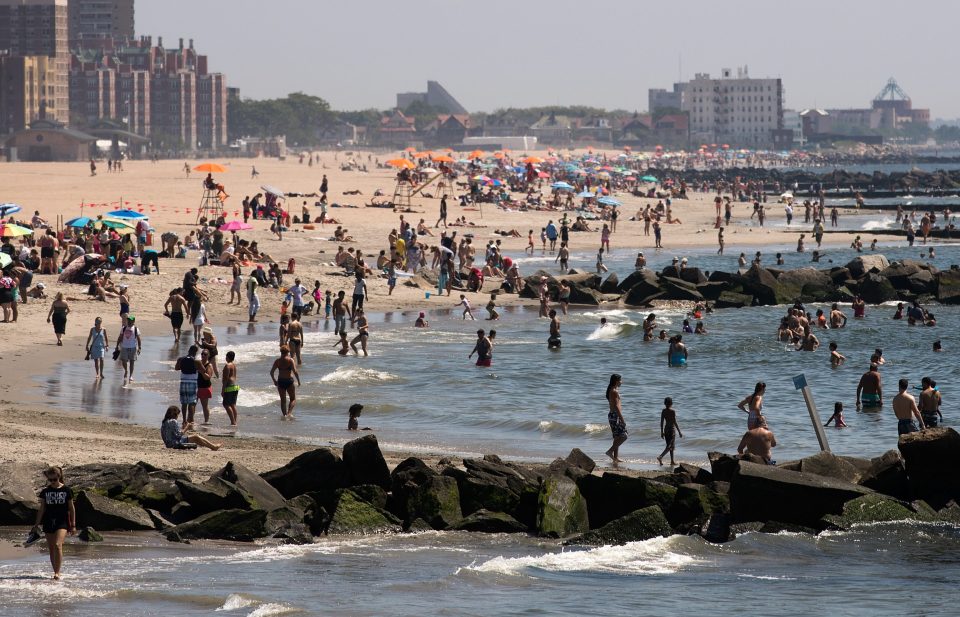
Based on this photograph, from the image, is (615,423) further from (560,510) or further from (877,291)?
(877,291)

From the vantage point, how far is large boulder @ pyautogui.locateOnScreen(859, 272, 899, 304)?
1409 inches

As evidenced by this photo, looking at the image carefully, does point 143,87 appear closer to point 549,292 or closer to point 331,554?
point 549,292

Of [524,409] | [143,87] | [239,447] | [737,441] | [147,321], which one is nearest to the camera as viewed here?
[239,447]

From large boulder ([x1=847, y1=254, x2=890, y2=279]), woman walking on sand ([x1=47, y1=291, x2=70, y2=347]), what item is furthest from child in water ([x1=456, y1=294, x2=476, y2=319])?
large boulder ([x1=847, y1=254, x2=890, y2=279])

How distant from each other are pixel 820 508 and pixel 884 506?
2.21 ft

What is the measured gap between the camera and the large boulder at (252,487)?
13.0 meters

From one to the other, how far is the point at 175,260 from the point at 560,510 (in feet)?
77.7

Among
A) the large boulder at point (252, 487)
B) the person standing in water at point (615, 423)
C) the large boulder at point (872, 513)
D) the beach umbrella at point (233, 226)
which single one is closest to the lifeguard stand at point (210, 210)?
the beach umbrella at point (233, 226)

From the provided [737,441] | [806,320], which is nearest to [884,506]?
[737,441]

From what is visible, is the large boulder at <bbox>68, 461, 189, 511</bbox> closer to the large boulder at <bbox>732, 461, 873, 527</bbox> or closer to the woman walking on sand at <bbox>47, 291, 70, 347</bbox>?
the large boulder at <bbox>732, 461, 873, 527</bbox>

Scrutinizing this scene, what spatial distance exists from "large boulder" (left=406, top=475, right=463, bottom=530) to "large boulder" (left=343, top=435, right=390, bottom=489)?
0.54 metres

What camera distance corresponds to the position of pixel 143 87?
180 metres

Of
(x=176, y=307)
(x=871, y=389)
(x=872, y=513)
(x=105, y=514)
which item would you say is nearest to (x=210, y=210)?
(x=176, y=307)

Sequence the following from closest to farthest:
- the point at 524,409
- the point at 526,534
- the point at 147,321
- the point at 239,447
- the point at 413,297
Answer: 1. the point at 526,534
2. the point at 239,447
3. the point at 524,409
4. the point at 147,321
5. the point at 413,297
